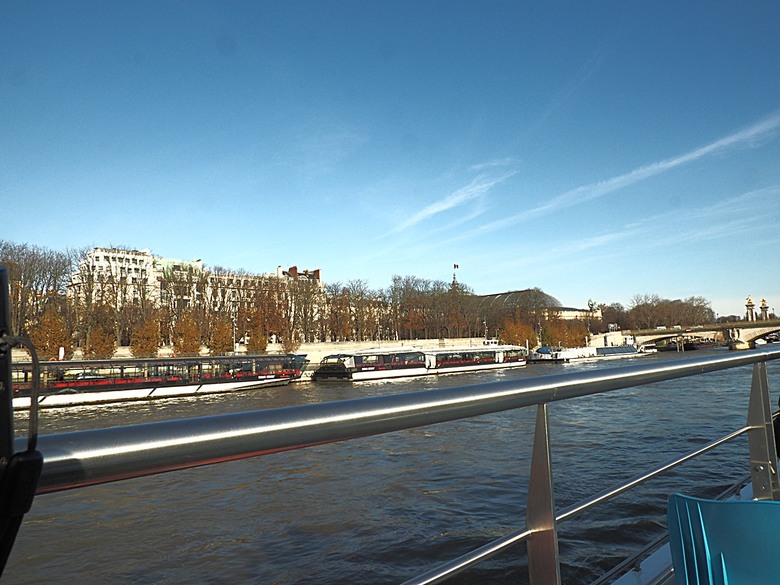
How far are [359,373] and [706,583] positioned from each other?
4643 centimetres

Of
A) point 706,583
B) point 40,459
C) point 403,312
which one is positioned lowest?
point 706,583

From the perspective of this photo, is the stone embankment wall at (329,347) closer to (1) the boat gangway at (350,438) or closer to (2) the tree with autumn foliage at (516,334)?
(2) the tree with autumn foliage at (516,334)

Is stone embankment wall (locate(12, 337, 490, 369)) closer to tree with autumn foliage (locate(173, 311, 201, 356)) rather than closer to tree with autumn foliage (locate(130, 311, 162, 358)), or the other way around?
tree with autumn foliage (locate(130, 311, 162, 358))

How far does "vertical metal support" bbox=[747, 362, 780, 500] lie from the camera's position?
2816mm

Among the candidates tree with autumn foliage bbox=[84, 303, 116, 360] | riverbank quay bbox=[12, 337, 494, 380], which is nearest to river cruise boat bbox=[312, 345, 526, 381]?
riverbank quay bbox=[12, 337, 494, 380]

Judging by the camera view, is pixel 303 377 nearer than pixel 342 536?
No

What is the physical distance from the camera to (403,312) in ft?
262

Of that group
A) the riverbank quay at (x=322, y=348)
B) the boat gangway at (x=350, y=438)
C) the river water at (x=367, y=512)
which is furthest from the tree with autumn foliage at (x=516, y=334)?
the boat gangway at (x=350, y=438)

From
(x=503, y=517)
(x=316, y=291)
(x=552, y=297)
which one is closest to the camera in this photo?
(x=503, y=517)

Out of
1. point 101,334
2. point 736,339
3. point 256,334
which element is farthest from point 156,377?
point 736,339

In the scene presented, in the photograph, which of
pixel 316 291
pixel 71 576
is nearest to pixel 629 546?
pixel 71 576

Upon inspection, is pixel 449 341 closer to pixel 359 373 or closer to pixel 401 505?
pixel 359 373

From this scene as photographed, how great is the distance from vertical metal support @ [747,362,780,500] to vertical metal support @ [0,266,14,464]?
2956 millimetres

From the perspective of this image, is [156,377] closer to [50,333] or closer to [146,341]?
[50,333]
